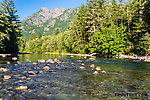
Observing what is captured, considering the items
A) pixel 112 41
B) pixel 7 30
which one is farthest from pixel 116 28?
pixel 7 30

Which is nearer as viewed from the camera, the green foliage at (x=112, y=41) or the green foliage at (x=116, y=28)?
the green foliage at (x=116, y=28)

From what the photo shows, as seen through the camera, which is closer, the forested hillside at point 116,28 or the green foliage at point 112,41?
the forested hillside at point 116,28

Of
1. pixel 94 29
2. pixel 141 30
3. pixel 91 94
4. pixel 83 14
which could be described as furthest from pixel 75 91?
pixel 83 14

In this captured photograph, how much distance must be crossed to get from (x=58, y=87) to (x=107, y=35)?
1588 inches

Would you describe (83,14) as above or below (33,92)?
above

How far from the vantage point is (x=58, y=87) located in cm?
1062

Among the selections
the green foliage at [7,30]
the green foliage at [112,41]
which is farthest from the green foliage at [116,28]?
the green foliage at [7,30]

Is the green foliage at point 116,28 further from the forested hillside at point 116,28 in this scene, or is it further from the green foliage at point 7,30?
the green foliage at point 7,30

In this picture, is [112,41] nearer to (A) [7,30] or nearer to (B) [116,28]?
(B) [116,28]

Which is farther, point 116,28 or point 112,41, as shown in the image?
point 116,28

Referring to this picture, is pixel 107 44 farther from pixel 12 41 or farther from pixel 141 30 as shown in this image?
pixel 12 41

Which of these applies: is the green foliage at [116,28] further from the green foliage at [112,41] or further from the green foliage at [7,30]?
the green foliage at [7,30]

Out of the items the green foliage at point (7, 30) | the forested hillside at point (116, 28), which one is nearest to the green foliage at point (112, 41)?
the forested hillside at point (116, 28)

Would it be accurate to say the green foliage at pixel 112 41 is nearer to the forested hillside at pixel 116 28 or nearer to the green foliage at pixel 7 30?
the forested hillside at pixel 116 28
